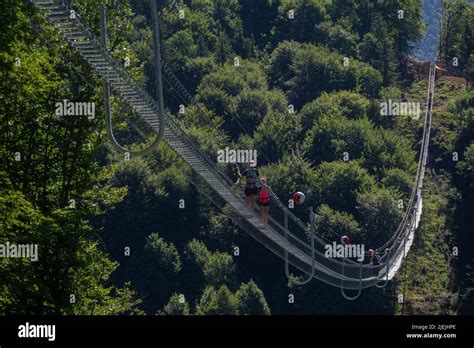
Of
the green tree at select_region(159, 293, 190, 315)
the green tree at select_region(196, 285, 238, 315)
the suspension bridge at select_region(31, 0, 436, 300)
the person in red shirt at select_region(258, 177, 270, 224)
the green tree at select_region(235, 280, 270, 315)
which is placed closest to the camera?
the suspension bridge at select_region(31, 0, 436, 300)

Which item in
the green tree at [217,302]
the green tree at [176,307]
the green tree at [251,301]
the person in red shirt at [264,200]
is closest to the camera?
the person in red shirt at [264,200]

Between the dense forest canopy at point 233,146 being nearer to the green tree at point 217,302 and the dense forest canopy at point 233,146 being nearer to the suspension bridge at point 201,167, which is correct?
the green tree at point 217,302

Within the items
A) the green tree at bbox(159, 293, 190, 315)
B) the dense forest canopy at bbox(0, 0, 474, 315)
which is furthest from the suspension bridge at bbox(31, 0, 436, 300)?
the green tree at bbox(159, 293, 190, 315)

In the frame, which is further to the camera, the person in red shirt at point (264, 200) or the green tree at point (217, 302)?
the green tree at point (217, 302)

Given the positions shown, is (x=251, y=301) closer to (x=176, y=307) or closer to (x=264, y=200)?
(x=176, y=307)

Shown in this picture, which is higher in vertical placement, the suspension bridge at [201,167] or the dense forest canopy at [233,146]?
the dense forest canopy at [233,146]

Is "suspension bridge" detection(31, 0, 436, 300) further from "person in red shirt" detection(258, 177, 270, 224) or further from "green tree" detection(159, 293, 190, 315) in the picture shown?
"green tree" detection(159, 293, 190, 315)

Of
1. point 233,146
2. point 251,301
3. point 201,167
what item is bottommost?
point 201,167

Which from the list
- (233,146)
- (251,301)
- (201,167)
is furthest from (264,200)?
(233,146)

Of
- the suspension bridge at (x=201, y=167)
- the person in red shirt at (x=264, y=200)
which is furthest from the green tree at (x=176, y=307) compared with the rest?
the person in red shirt at (x=264, y=200)
